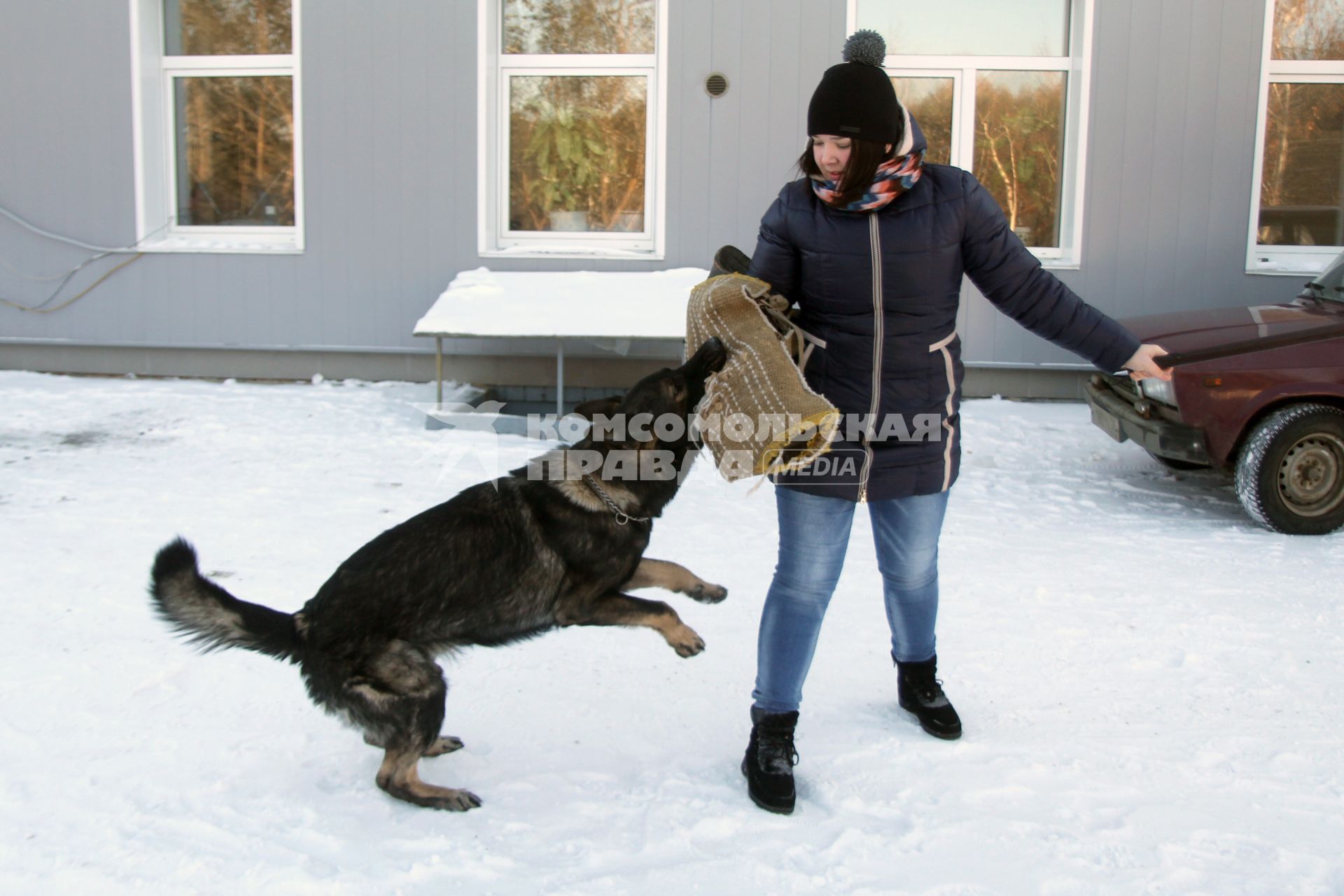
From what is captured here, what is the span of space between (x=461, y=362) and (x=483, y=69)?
2.30 metres

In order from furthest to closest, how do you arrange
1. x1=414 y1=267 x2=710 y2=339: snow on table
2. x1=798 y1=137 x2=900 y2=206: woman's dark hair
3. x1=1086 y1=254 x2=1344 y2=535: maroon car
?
x1=414 y1=267 x2=710 y2=339: snow on table, x1=1086 y1=254 x2=1344 y2=535: maroon car, x1=798 y1=137 x2=900 y2=206: woman's dark hair

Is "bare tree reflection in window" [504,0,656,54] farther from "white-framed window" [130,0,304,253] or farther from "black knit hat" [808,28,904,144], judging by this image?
"black knit hat" [808,28,904,144]

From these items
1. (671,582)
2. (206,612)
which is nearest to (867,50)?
(671,582)

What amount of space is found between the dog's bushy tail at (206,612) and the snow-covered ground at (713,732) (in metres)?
0.42

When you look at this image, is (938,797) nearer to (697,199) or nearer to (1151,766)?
(1151,766)

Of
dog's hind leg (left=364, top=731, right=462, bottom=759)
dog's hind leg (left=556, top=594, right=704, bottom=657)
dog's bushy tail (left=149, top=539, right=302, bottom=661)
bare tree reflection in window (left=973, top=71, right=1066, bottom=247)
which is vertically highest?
bare tree reflection in window (left=973, top=71, right=1066, bottom=247)

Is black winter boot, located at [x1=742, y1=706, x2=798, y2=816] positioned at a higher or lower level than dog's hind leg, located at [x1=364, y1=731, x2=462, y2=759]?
higher

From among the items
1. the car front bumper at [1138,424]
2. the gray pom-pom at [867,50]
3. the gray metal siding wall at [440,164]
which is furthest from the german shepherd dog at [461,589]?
the gray metal siding wall at [440,164]

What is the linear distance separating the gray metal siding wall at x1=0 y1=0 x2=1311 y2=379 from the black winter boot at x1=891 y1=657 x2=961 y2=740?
5.53 meters

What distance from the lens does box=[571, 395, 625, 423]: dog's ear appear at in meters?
3.15

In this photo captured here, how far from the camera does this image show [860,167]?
8.54 feet

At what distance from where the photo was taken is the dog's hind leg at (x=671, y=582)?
3.11 metres

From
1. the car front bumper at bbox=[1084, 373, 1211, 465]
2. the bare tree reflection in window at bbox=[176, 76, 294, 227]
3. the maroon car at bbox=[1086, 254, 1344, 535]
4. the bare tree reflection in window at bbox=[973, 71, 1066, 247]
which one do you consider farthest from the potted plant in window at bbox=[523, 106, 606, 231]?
the maroon car at bbox=[1086, 254, 1344, 535]

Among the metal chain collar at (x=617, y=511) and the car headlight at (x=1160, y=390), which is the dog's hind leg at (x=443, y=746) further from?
the car headlight at (x=1160, y=390)
